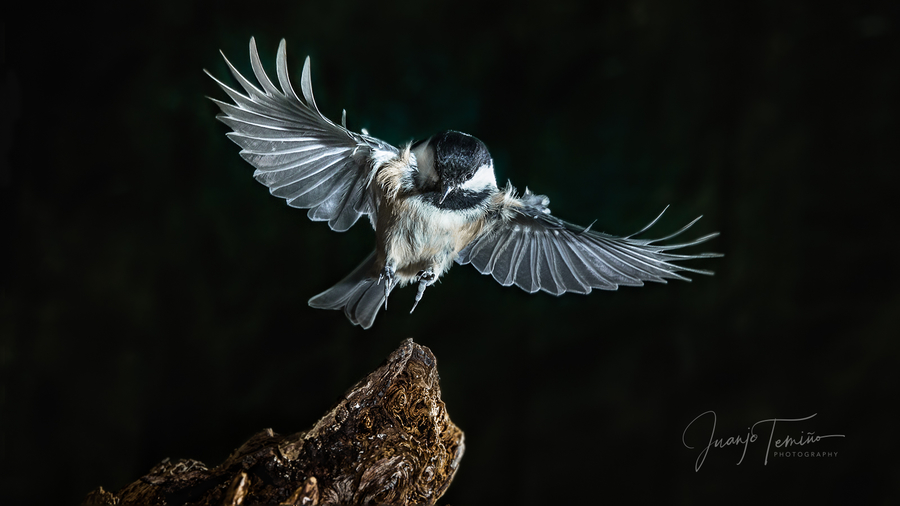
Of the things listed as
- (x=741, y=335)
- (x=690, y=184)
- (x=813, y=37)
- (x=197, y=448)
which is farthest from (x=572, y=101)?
(x=197, y=448)

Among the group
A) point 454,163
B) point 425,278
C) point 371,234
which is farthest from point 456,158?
point 371,234

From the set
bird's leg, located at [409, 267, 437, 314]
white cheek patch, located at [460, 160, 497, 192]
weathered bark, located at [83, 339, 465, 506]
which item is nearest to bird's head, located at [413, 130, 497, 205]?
white cheek patch, located at [460, 160, 497, 192]

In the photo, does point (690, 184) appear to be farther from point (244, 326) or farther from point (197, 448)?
point (197, 448)

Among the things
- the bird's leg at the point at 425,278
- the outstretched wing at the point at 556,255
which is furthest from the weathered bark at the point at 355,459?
the outstretched wing at the point at 556,255

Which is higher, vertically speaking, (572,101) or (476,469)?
(572,101)

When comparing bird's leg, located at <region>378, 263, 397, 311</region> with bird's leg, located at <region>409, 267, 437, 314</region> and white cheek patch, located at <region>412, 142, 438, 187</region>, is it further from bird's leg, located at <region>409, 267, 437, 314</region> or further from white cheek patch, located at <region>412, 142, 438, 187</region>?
white cheek patch, located at <region>412, 142, 438, 187</region>

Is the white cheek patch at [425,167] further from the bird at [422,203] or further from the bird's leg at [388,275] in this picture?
the bird's leg at [388,275]

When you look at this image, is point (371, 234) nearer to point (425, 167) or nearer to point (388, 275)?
point (388, 275)
